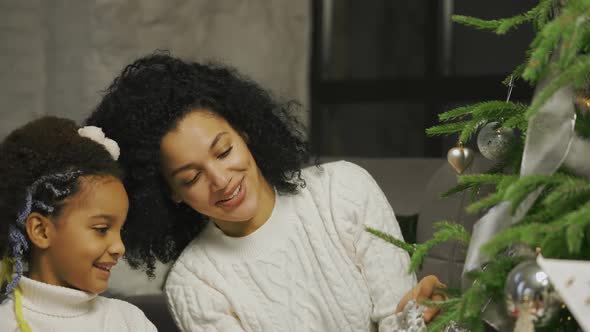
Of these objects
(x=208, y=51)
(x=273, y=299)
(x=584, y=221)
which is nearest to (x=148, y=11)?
(x=208, y=51)

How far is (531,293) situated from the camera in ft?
3.67

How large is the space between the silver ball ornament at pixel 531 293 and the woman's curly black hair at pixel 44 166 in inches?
31.8

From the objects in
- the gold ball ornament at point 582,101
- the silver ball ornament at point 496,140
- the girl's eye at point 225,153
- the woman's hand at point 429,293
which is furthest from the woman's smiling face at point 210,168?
the gold ball ornament at point 582,101

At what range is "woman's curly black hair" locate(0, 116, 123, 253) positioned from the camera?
163 centimetres

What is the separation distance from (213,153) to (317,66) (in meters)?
2.06

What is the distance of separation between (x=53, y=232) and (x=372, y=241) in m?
0.66

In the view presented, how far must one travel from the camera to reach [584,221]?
1.12 meters

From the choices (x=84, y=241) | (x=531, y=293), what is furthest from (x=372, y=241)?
(x=531, y=293)

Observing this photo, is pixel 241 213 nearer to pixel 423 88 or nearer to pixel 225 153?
pixel 225 153

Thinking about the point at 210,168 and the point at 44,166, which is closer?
the point at 44,166

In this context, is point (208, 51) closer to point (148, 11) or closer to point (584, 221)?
point (148, 11)

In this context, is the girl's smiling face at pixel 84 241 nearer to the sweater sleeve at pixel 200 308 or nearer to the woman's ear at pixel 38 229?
the woman's ear at pixel 38 229

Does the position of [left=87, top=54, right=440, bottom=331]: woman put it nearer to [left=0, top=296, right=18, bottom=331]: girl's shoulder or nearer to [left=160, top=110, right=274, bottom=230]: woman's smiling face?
[left=160, top=110, right=274, bottom=230]: woman's smiling face

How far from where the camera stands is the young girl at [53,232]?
162 cm
